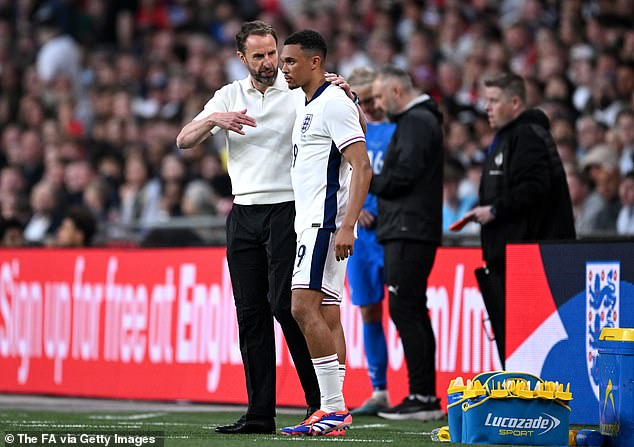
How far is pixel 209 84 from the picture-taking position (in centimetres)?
1923

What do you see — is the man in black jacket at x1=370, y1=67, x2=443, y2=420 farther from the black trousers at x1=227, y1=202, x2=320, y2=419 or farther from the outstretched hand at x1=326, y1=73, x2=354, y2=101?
the outstretched hand at x1=326, y1=73, x2=354, y2=101

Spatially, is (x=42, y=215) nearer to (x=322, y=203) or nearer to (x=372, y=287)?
(x=372, y=287)

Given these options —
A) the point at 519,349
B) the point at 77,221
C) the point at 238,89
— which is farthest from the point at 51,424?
the point at 77,221

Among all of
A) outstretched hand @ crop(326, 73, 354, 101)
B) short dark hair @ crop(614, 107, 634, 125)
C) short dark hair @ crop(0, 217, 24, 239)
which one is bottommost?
short dark hair @ crop(0, 217, 24, 239)

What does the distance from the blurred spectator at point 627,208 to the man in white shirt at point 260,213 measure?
483 centimetres

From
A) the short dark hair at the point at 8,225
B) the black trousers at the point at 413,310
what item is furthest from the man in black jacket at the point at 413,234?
the short dark hair at the point at 8,225

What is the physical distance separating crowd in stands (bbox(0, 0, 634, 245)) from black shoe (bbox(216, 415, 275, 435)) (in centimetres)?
510

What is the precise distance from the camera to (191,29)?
70.8 feet

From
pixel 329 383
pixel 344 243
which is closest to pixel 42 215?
pixel 329 383

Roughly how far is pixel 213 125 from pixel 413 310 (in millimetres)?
2637

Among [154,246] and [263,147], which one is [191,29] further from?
[263,147]

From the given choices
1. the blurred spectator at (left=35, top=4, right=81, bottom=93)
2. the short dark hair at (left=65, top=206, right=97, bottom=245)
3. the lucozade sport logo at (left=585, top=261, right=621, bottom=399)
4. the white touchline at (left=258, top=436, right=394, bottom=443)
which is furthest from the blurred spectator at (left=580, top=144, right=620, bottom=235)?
the blurred spectator at (left=35, top=4, right=81, bottom=93)

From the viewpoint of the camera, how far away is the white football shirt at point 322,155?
8.20 m

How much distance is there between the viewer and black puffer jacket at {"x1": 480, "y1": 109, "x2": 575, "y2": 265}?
10.1m
